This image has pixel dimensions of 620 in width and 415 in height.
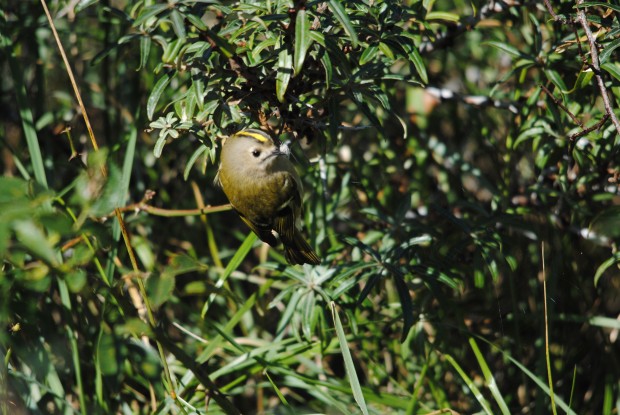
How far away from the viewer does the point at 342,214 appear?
2.61 m

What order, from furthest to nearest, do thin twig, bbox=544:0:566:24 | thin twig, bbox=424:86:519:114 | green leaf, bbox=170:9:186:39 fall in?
thin twig, bbox=424:86:519:114 < thin twig, bbox=544:0:566:24 < green leaf, bbox=170:9:186:39

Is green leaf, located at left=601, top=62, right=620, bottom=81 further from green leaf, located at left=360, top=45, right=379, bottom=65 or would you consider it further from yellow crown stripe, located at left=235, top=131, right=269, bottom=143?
yellow crown stripe, located at left=235, top=131, right=269, bottom=143

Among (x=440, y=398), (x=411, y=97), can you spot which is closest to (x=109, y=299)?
(x=440, y=398)

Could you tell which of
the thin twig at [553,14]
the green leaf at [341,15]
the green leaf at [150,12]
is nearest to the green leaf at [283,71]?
the green leaf at [341,15]

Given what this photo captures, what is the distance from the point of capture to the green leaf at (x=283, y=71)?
1566 mm

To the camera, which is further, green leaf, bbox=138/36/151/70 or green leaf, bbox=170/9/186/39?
green leaf, bbox=138/36/151/70

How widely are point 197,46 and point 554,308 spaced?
151 centimetres

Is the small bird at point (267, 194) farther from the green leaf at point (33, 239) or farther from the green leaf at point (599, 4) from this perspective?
the green leaf at point (33, 239)

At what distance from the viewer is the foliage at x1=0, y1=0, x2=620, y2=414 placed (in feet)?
5.72

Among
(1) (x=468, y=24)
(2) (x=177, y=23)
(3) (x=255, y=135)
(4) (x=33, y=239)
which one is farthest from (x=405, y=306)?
(4) (x=33, y=239)

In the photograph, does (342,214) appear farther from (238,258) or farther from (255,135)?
(255,135)

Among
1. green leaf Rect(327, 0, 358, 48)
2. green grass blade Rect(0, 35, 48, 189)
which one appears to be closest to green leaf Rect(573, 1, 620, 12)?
green leaf Rect(327, 0, 358, 48)

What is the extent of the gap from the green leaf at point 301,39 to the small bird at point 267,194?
584mm

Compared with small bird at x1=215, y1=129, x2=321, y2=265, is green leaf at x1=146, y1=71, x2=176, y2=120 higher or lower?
higher
